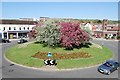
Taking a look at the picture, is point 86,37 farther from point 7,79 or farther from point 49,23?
point 7,79

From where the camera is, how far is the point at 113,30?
83.2 meters

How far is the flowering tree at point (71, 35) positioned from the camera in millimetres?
39969

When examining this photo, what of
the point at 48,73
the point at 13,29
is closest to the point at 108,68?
the point at 48,73

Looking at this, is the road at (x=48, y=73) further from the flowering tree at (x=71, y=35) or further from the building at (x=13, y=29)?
the building at (x=13, y=29)

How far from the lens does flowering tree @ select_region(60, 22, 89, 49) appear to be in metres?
40.0

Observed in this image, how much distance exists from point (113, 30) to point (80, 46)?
138 feet

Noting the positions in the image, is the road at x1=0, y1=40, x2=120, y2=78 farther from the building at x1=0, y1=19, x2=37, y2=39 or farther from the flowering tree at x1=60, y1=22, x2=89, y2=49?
the building at x1=0, y1=19, x2=37, y2=39

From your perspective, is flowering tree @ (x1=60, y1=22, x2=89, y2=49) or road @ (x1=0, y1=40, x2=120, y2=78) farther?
flowering tree @ (x1=60, y1=22, x2=89, y2=49)

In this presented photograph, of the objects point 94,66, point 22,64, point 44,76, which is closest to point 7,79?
point 44,76

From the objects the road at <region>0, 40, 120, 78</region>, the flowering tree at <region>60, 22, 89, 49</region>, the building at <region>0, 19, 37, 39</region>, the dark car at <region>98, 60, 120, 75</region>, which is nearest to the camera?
the road at <region>0, 40, 120, 78</region>

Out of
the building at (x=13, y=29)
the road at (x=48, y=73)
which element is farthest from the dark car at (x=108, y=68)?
the building at (x=13, y=29)

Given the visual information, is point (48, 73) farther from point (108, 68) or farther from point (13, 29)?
point (13, 29)

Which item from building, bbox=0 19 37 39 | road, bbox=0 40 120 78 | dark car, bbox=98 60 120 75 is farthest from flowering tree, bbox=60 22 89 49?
building, bbox=0 19 37 39

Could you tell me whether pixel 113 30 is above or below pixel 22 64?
above
